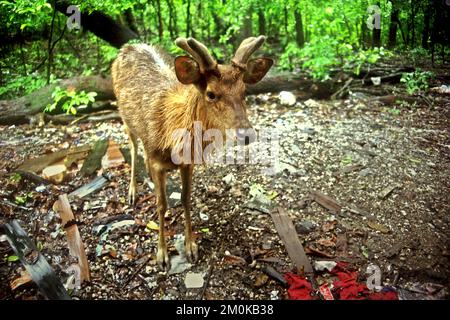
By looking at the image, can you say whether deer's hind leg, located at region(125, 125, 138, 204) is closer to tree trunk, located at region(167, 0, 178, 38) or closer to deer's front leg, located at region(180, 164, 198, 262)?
deer's front leg, located at region(180, 164, 198, 262)

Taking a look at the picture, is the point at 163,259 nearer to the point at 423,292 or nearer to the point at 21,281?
the point at 21,281

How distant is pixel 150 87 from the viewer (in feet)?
12.0

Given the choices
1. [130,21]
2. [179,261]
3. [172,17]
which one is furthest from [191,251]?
[172,17]

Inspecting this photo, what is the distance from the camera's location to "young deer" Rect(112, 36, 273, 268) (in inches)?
107

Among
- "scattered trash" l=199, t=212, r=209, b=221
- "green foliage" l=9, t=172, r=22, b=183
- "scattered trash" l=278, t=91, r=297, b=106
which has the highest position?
"scattered trash" l=278, t=91, r=297, b=106

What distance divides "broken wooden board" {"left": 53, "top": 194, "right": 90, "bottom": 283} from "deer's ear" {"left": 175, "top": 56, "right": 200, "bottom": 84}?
2093 mm

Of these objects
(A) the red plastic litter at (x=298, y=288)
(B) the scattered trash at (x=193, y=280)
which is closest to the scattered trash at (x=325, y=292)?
(A) the red plastic litter at (x=298, y=288)

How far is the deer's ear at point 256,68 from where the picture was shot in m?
2.97

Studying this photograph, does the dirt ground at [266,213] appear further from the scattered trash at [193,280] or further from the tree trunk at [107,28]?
the tree trunk at [107,28]

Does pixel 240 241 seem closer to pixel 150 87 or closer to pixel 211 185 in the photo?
pixel 211 185

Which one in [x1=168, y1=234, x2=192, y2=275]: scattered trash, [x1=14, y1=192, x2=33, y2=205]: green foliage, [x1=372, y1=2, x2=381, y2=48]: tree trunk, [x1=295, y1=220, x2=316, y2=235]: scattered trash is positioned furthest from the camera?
[x1=372, y1=2, x2=381, y2=48]: tree trunk

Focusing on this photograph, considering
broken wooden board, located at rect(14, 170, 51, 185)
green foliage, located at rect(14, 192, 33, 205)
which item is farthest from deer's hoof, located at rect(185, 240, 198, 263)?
broken wooden board, located at rect(14, 170, 51, 185)
